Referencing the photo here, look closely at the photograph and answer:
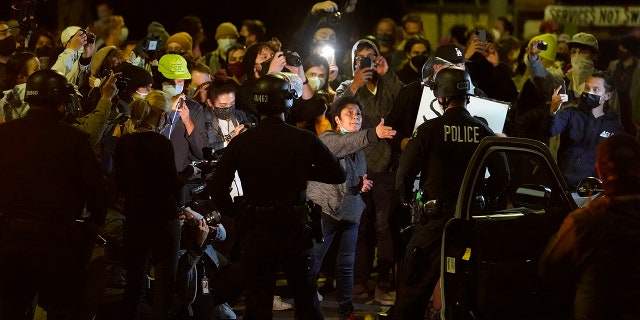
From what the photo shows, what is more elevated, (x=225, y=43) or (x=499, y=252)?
(x=225, y=43)

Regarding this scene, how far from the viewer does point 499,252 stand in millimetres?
7023

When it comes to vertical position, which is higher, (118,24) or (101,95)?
(118,24)

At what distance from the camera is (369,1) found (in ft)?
75.7

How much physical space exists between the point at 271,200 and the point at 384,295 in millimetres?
3444

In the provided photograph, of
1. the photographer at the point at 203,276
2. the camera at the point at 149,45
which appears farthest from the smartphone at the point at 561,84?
the camera at the point at 149,45

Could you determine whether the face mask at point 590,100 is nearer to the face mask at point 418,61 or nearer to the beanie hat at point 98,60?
the face mask at point 418,61

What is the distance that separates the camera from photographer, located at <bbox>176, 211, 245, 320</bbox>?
916 cm

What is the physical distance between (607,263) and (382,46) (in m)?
8.62

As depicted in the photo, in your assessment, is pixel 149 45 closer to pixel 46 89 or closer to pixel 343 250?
pixel 343 250

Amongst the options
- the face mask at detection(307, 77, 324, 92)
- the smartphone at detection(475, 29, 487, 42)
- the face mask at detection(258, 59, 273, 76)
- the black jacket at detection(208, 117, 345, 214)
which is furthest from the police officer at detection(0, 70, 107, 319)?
the smartphone at detection(475, 29, 487, 42)

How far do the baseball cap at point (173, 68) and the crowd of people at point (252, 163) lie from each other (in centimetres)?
3

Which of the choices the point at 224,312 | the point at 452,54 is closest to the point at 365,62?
the point at 452,54

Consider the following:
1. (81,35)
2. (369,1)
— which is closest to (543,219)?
(81,35)

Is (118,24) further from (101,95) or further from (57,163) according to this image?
(57,163)
